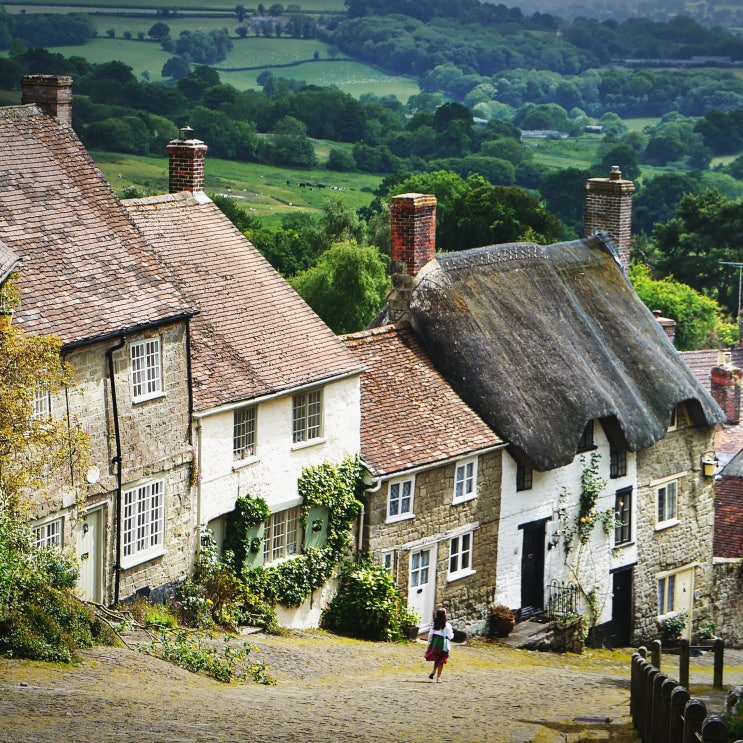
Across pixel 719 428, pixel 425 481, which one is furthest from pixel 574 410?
pixel 719 428

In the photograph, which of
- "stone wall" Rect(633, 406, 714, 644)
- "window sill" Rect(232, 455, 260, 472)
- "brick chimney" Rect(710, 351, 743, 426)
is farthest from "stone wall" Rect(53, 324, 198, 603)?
"brick chimney" Rect(710, 351, 743, 426)

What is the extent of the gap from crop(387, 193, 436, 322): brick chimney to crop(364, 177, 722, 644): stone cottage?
0.11 feet

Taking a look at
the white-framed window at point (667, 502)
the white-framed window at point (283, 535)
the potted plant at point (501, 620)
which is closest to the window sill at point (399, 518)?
the white-framed window at point (283, 535)

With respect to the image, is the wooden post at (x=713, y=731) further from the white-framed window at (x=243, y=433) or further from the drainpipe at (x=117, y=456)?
the white-framed window at (x=243, y=433)

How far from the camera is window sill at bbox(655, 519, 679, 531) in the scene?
3822 centimetres

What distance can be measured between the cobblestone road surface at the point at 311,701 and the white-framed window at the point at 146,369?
480cm

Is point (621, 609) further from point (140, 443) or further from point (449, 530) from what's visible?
point (140, 443)

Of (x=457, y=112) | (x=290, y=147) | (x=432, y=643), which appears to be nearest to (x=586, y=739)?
(x=432, y=643)

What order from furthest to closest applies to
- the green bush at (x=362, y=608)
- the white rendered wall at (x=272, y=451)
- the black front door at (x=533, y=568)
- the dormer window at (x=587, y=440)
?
1. the dormer window at (x=587, y=440)
2. the black front door at (x=533, y=568)
3. the green bush at (x=362, y=608)
4. the white rendered wall at (x=272, y=451)

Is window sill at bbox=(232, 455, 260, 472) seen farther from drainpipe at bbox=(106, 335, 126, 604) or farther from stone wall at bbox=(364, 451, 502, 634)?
stone wall at bbox=(364, 451, 502, 634)

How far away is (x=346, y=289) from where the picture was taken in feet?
230

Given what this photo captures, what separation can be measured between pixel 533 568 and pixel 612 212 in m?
11.0

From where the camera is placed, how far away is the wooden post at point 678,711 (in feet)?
50.1

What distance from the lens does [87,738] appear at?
653 inches
